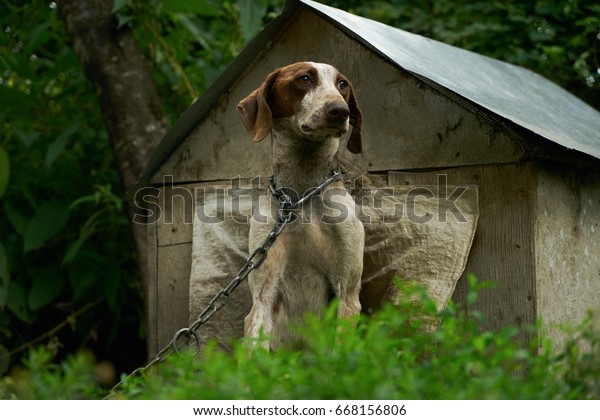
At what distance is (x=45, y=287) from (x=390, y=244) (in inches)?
141

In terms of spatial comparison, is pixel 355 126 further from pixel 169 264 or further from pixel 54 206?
pixel 54 206

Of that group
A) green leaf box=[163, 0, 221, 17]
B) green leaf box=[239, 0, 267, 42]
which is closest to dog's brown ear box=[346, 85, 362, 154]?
green leaf box=[239, 0, 267, 42]

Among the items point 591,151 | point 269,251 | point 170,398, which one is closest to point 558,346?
point 591,151

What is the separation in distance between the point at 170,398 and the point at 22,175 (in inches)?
201

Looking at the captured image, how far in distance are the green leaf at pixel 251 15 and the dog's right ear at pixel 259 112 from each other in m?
1.73

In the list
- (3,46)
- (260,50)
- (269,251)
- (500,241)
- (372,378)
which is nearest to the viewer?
(372,378)

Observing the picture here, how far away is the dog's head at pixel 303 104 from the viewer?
13.3 feet

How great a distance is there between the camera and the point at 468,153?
461cm

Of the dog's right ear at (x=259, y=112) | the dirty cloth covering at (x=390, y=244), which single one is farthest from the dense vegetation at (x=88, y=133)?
A: the dog's right ear at (x=259, y=112)

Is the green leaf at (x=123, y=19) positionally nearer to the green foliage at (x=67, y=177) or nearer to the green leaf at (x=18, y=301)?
the green foliage at (x=67, y=177)

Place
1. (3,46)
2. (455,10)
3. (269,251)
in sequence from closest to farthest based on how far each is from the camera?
1. (269,251)
2. (3,46)
3. (455,10)

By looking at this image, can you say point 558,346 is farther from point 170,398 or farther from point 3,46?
point 3,46

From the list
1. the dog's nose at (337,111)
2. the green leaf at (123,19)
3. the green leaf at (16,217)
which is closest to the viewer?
the dog's nose at (337,111)
